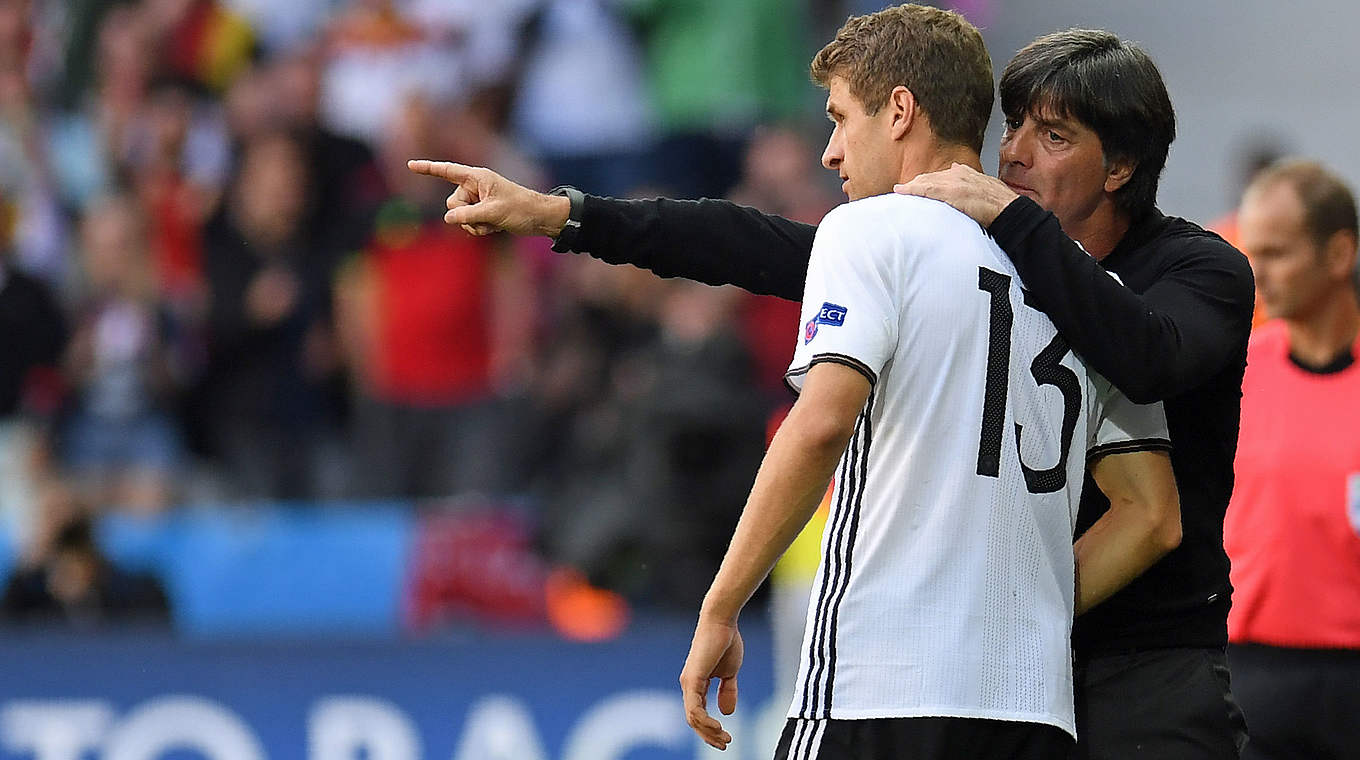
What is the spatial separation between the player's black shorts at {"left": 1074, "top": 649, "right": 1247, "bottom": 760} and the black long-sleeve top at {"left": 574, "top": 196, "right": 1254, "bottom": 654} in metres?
0.03

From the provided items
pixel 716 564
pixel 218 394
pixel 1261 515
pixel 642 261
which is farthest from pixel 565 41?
pixel 642 261

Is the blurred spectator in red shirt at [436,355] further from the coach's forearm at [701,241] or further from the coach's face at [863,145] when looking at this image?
the coach's face at [863,145]

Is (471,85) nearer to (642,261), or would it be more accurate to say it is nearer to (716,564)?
(716,564)

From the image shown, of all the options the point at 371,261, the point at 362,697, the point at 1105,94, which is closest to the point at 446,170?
the point at 1105,94

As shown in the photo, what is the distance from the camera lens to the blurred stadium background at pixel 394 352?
6.89 m

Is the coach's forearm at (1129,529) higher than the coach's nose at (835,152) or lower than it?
lower

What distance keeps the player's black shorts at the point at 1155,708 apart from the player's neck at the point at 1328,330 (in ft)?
5.83

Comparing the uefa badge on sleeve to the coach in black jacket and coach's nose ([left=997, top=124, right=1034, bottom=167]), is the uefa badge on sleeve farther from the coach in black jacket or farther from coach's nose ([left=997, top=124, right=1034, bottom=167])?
coach's nose ([left=997, top=124, right=1034, bottom=167])

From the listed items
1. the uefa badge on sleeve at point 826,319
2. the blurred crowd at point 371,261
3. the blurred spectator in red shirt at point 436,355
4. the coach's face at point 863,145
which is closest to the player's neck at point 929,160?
the coach's face at point 863,145

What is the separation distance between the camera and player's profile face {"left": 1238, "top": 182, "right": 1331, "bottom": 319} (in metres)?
4.76

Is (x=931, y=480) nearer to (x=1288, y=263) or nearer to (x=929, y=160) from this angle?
(x=929, y=160)

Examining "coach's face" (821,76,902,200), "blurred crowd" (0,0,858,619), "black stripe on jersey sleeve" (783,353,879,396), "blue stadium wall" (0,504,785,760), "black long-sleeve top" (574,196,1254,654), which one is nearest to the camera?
"black stripe on jersey sleeve" (783,353,879,396)

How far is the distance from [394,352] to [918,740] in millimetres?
6392

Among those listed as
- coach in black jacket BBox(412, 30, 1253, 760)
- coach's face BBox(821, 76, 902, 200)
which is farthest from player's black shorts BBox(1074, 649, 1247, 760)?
coach's face BBox(821, 76, 902, 200)
